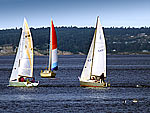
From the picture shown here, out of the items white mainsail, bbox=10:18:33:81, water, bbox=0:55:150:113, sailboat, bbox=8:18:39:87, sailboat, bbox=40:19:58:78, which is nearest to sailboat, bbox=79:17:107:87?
water, bbox=0:55:150:113

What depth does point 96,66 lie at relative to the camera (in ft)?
240

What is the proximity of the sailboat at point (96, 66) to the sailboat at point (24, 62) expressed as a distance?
8952 mm

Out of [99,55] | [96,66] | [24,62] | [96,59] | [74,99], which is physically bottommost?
[74,99]

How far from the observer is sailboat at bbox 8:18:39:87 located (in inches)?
2918

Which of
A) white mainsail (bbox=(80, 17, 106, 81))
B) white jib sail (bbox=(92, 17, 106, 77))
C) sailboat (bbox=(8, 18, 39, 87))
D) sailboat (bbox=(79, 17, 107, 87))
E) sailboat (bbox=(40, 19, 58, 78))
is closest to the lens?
white jib sail (bbox=(92, 17, 106, 77))

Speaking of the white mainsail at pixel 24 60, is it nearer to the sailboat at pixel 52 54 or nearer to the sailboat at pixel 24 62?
the sailboat at pixel 24 62

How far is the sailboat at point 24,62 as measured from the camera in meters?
74.1

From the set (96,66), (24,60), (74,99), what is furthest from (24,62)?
(74,99)

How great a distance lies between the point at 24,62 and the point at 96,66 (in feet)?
40.8

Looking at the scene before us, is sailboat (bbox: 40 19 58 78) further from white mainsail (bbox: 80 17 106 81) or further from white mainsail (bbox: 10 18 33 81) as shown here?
white mainsail (bbox: 80 17 106 81)

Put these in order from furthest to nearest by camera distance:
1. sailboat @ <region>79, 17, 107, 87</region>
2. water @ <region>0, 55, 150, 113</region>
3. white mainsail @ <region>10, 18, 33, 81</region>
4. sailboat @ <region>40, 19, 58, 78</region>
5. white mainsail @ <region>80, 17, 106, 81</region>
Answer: sailboat @ <region>40, 19, 58, 78</region> < white mainsail @ <region>10, 18, 33, 81</region> < sailboat @ <region>79, 17, 107, 87</region> < white mainsail @ <region>80, 17, 106, 81</region> < water @ <region>0, 55, 150, 113</region>

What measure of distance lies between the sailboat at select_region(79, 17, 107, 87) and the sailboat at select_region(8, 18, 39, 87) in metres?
8.95

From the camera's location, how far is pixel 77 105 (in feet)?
180

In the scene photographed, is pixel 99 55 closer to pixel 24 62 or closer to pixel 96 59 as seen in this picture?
pixel 96 59
